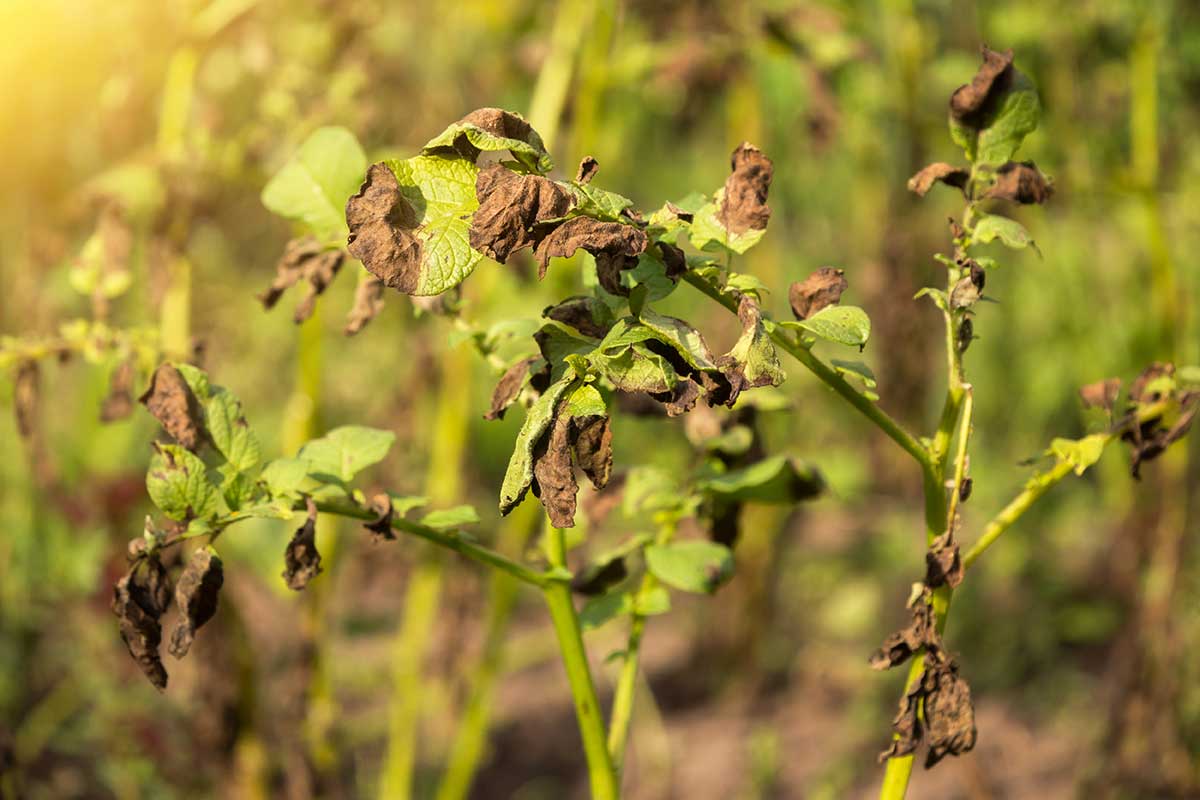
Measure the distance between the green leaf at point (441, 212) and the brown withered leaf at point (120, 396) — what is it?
559mm

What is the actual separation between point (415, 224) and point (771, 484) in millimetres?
462

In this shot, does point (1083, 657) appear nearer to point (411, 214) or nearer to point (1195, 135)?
point (1195, 135)

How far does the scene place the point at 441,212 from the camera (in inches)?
26.4

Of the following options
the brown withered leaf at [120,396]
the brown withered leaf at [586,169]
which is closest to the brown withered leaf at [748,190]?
the brown withered leaf at [586,169]

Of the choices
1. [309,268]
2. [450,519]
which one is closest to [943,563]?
[450,519]

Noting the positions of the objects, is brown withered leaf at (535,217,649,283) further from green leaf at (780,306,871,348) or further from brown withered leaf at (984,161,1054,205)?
brown withered leaf at (984,161,1054,205)

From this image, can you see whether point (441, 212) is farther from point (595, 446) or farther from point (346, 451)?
point (346, 451)

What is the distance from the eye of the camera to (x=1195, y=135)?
2.83 meters

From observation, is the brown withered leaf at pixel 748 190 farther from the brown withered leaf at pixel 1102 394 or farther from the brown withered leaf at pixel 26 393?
the brown withered leaf at pixel 26 393

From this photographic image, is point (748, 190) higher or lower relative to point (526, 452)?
higher

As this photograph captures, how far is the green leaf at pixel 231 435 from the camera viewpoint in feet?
2.77

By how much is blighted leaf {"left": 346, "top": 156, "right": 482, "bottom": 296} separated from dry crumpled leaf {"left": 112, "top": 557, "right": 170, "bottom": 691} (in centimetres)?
28

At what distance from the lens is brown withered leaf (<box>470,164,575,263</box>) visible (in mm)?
627

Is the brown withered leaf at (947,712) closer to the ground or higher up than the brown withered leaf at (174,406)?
closer to the ground
